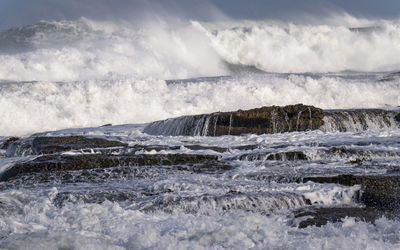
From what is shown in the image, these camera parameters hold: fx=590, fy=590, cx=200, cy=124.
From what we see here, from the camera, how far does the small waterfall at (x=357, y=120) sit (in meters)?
16.7

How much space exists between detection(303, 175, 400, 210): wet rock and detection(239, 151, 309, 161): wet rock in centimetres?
217

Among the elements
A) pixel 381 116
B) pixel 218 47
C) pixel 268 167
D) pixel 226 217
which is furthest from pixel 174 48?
pixel 226 217

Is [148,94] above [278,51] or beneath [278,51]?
beneath

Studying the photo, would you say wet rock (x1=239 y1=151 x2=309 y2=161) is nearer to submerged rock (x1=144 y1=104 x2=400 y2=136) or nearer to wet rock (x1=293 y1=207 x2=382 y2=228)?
wet rock (x1=293 y1=207 x2=382 y2=228)

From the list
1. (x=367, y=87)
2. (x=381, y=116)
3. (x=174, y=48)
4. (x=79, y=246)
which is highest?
(x=174, y=48)

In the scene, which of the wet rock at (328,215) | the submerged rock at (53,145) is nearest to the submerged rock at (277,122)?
the submerged rock at (53,145)

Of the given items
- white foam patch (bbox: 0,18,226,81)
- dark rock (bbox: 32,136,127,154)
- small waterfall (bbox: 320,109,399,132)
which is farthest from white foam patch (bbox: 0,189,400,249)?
white foam patch (bbox: 0,18,226,81)

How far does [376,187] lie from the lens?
26.8 ft

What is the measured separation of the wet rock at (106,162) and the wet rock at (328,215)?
320 centimetres

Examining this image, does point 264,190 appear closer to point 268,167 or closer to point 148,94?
point 268,167

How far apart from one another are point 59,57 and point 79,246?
35.8 metres

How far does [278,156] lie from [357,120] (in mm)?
6457

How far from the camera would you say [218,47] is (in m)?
46.9

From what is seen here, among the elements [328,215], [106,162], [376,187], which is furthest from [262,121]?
[328,215]
